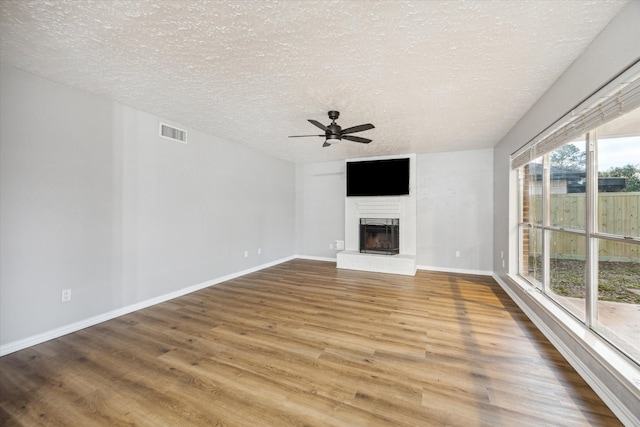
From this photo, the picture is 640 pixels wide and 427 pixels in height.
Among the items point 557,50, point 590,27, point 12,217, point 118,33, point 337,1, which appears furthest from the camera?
point 12,217

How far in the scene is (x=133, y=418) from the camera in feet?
5.30

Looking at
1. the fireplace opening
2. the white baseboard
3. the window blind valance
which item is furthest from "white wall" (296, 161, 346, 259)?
the window blind valance

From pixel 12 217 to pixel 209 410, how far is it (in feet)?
8.36

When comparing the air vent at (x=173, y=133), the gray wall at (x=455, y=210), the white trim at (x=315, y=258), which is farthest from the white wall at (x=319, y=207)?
the air vent at (x=173, y=133)

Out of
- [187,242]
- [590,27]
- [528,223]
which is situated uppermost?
[590,27]

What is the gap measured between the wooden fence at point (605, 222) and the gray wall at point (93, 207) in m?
4.73

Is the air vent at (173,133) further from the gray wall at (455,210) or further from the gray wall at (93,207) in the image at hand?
the gray wall at (455,210)

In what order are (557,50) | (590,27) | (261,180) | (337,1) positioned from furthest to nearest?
(261,180)
(557,50)
(590,27)
(337,1)

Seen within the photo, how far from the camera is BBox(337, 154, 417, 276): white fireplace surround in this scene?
528 centimetres

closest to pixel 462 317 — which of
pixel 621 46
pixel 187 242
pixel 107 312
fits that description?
pixel 621 46

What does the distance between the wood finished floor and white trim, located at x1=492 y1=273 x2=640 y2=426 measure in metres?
0.06

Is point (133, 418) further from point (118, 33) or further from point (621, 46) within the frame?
point (621, 46)

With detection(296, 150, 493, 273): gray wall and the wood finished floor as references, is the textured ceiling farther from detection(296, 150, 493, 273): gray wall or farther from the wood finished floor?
the wood finished floor

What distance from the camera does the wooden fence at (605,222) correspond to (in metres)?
1.72
